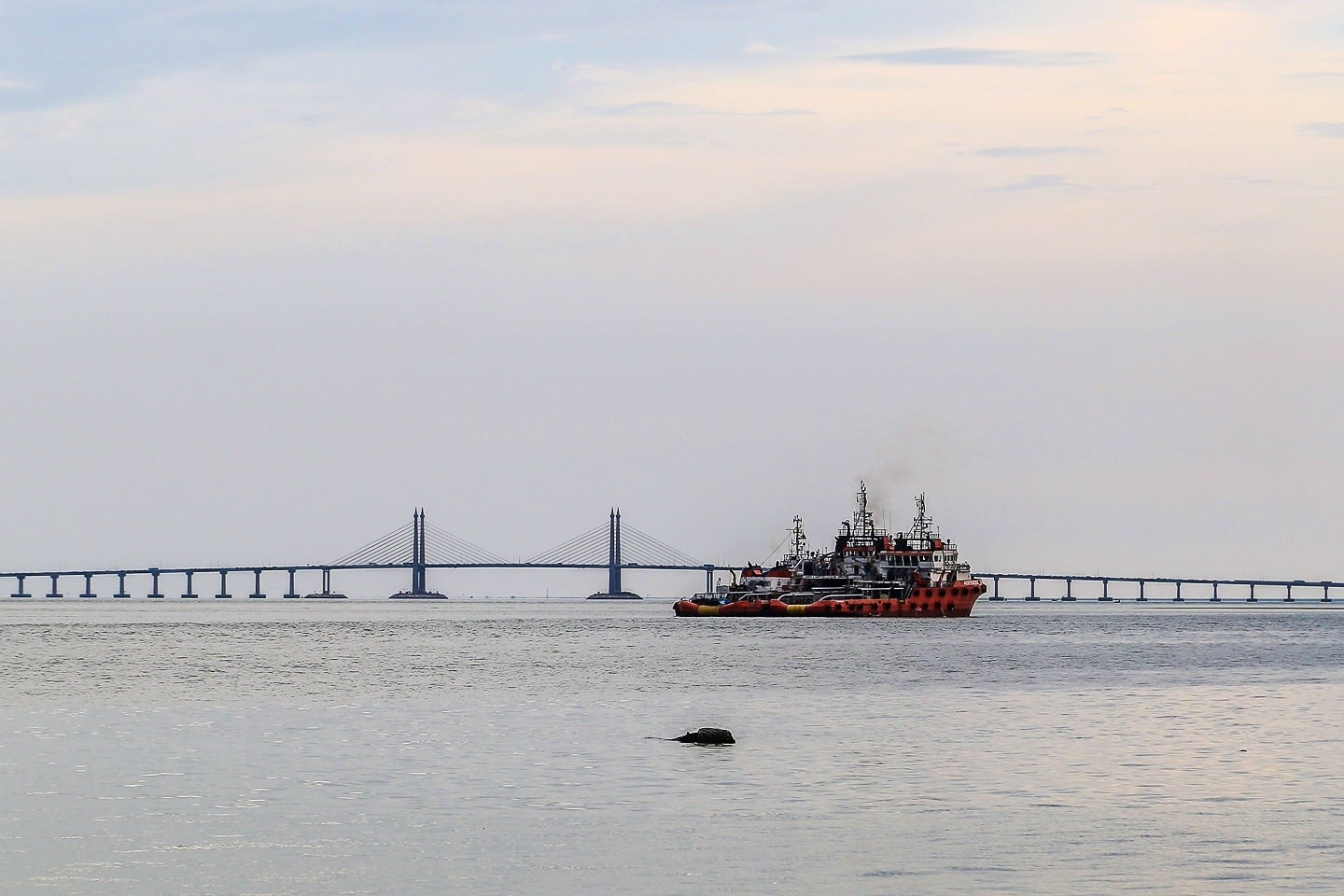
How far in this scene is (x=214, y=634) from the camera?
153625mm

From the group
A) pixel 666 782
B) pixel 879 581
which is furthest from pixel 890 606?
pixel 666 782

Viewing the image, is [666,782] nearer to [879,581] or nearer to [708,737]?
[708,737]

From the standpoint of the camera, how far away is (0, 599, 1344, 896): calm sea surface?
28.6 m

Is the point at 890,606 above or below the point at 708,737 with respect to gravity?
above

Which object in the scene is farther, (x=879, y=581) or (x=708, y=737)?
(x=879, y=581)

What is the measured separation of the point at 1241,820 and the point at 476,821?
44.4 feet

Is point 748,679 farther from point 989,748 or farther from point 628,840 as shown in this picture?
point 628,840

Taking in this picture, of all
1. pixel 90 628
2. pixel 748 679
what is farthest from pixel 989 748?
pixel 90 628

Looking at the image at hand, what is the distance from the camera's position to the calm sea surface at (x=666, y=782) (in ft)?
94.0

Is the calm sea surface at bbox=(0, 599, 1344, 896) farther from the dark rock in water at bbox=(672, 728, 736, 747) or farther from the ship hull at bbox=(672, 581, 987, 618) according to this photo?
the ship hull at bbox=(672, 581, 987, 618)

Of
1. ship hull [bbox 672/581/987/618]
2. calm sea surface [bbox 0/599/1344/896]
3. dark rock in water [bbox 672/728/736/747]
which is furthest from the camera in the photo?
ship hull [bbox 672/581/987/618]

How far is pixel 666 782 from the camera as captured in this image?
131ft

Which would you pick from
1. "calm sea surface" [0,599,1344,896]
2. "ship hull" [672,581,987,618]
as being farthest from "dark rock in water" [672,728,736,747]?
"ship hull" [672,581,987,618]

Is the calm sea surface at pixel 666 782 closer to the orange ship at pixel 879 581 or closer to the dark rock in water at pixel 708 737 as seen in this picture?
the dark rock in water at pixel 708 737
